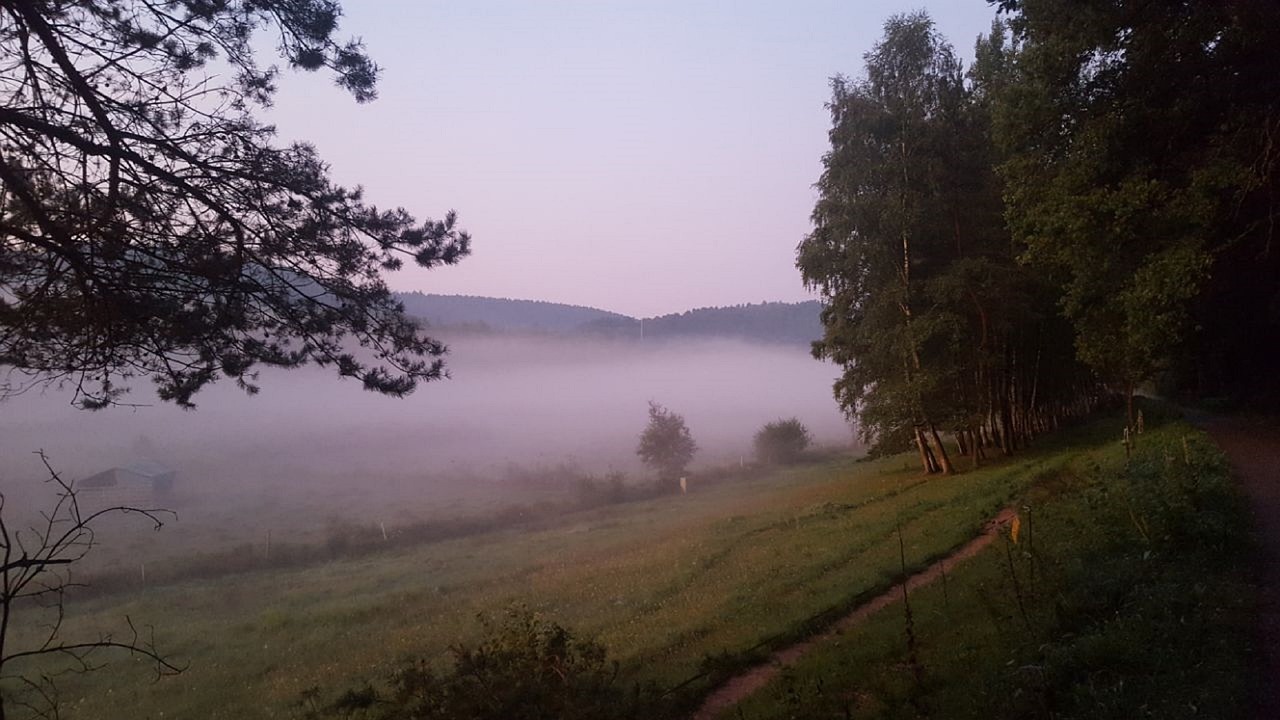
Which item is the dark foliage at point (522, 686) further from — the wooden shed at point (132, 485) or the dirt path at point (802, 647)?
the wooden shed at point (132, 485)

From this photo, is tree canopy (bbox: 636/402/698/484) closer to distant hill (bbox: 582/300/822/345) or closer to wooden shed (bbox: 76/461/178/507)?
wooden shed (bbox: 76/461/178/507)

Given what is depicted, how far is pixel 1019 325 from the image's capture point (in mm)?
28922

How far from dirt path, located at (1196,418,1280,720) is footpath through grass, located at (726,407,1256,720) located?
157 mm

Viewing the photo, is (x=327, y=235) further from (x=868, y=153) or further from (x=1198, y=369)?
(x=1198, y=369)

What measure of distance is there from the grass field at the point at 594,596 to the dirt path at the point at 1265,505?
3284 mm

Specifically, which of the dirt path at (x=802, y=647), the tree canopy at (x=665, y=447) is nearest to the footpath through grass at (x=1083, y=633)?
the dirt path at (x=802, y=647)

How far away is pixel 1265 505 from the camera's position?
1246cm

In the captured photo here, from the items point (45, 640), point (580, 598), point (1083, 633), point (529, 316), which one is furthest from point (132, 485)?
point (529, 316)

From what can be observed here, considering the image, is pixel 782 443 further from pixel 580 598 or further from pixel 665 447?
pixel 580 598

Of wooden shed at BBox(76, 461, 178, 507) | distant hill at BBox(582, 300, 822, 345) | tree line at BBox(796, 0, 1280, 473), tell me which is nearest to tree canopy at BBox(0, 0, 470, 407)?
tree line at BBox(796, 0, 1280, 473)

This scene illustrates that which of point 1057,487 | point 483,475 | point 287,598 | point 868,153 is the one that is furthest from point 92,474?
point 1057,487

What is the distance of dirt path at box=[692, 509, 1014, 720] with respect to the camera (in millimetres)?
8898

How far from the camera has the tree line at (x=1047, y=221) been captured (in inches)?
540

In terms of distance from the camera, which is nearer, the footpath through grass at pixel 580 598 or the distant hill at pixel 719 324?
the footpath through grass at pixel 580 598
